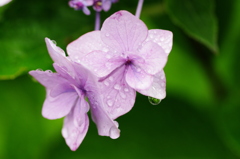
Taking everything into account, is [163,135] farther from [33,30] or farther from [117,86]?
[117,86]

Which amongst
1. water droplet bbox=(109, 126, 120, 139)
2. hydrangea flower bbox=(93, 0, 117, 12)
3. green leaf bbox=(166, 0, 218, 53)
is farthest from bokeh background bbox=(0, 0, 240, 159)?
water droplet bbox=(109, 126, 120, 139)

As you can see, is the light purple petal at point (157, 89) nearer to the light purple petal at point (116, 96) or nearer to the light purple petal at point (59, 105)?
the light purple petal at point (116, 96)

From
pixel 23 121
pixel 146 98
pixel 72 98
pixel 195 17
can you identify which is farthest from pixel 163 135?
pixel 72 98

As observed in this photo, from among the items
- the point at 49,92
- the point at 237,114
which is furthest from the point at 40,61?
the point at 237,114

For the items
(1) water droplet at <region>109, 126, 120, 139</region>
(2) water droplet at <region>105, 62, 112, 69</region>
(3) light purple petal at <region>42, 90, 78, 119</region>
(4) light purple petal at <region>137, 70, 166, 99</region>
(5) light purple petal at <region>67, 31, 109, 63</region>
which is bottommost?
(3) light purple petal at <region>42, 90, 78, 119</region>

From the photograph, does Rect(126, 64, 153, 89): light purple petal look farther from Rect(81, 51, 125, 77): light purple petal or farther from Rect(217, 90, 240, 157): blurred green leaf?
Rect(217, 90, 240, 157): blurred green leaf

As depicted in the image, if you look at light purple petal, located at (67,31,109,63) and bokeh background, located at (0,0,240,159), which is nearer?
light purple petal, located at (67,31,109,63)

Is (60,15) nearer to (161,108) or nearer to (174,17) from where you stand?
(174,17)
